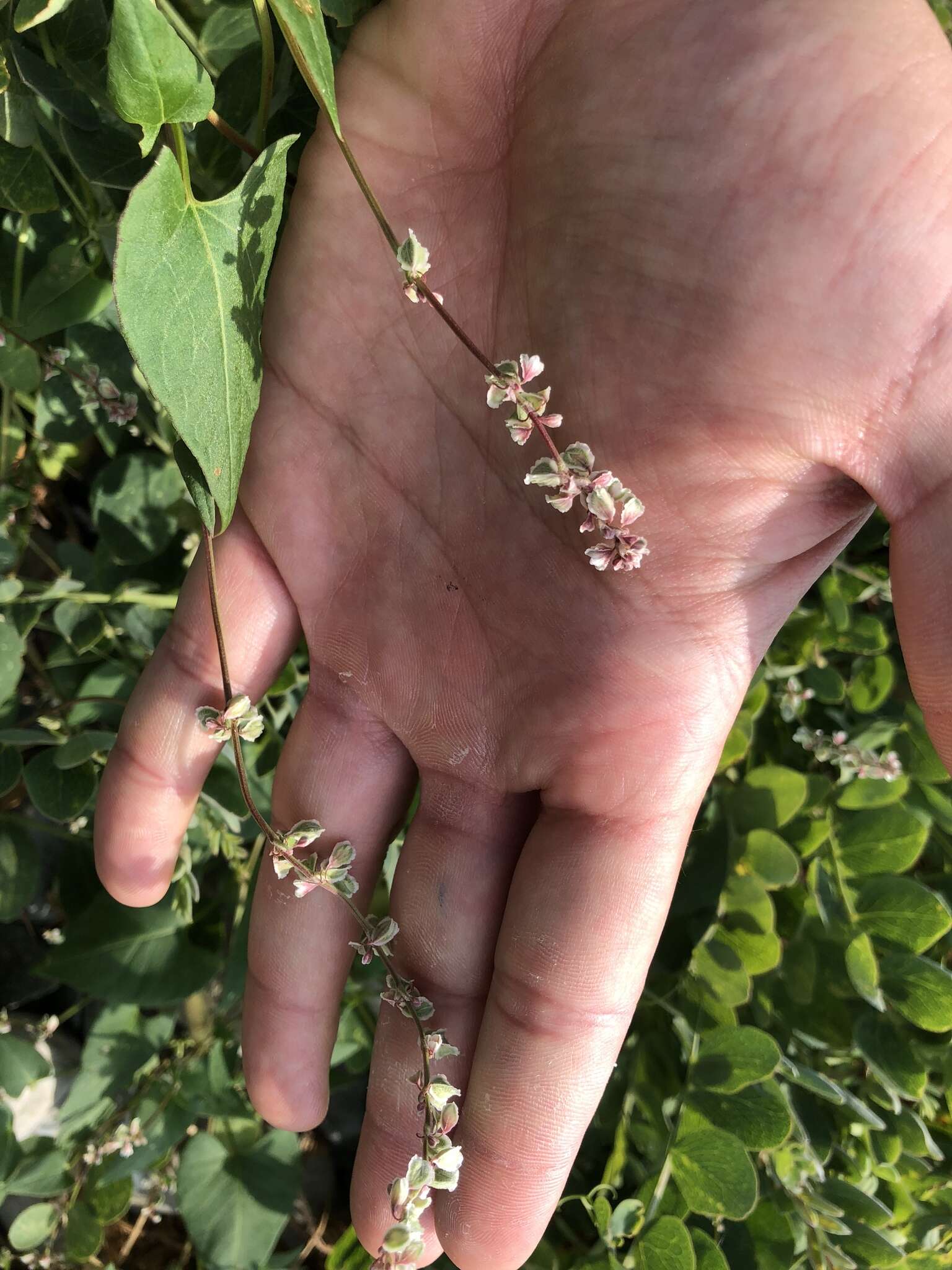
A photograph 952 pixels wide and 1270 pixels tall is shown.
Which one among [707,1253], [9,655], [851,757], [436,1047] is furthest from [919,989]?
[9,655]

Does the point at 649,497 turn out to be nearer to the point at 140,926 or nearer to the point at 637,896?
the point at 637,896

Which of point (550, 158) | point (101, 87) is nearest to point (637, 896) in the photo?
point (550, 158)

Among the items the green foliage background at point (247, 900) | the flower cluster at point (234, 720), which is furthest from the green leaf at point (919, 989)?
the flower cluster at point (234, 720)

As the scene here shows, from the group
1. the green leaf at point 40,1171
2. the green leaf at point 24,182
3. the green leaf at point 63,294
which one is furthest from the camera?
the green leaf at point 40,1171

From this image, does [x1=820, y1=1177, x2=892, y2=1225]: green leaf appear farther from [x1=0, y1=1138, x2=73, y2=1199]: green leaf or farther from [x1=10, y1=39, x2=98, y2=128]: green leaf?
[x1=10, y1=39, x2=98, y2=128]: green leaf

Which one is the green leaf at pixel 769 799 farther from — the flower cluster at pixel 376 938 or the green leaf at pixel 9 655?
the green leaf at pixel 9 655
